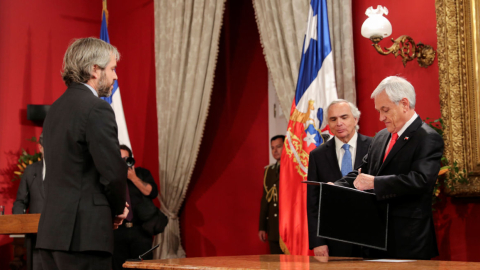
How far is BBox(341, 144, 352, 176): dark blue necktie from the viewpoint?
3154mm

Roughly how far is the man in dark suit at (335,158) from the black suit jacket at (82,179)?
1.38 meters

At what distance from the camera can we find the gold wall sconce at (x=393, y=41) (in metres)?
3.43

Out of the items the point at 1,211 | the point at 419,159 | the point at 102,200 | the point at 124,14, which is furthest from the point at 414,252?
the point at 124,14

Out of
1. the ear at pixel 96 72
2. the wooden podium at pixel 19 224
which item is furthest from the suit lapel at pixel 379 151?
the wooden podium at pixel 19 224

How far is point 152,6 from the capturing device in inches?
237

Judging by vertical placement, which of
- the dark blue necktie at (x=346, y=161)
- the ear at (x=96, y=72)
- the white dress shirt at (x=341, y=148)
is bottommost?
the dark blue necktie at (x=346, y=161)

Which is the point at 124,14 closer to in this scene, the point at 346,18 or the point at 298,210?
the point at 346,18

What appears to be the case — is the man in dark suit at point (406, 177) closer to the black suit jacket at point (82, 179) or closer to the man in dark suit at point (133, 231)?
the black suit jacket at point (82, 179)

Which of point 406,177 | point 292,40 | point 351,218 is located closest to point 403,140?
point 406,177

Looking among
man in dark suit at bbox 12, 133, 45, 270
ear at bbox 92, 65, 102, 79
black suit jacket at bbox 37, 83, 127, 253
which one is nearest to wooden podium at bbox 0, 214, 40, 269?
man in dark suit at bbox 12, 133, 45, 270

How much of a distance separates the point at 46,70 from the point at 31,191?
1.73m

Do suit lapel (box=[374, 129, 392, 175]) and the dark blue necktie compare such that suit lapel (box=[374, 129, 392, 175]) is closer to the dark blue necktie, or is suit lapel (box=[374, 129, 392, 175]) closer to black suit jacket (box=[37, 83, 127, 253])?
the dark blue necktie

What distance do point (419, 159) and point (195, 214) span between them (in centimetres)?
350

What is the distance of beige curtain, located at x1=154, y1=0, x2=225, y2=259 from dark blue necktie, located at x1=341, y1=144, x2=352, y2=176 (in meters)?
2.23
